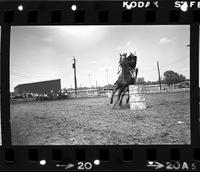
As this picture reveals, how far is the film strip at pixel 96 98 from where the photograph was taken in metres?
4.43

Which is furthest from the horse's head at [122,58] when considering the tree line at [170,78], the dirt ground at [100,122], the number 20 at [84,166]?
the number 20 at [84,166]

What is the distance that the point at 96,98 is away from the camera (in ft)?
15.1

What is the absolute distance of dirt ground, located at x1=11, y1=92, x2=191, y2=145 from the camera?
14.6 feet

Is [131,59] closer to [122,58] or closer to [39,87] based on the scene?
[122,58]

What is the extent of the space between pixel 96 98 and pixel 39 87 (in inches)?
31.2

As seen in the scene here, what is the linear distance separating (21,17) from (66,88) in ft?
3.73

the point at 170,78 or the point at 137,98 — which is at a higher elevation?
the point at 170,78

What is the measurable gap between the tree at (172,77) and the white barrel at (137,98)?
13.3 inches

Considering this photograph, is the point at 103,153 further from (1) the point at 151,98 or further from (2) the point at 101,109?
(1) the point at 151,98

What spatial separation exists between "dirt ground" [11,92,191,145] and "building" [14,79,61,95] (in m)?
0.17

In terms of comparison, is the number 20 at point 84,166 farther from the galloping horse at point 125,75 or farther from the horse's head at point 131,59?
the horse's head at point 131,59

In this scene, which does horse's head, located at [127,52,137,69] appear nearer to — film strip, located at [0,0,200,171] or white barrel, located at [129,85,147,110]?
film strip, located at [0,0,200,171]

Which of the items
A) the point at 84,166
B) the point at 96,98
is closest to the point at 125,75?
the point at 96,98

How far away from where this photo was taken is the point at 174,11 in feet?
14.6
